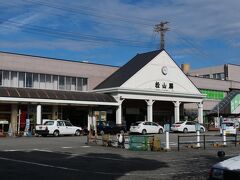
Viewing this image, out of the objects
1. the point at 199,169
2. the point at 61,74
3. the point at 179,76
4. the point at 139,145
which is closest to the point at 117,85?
the point at 61,74

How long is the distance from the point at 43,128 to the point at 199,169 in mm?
23179

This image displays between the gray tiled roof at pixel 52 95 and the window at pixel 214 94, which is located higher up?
the window at pixel 214 94

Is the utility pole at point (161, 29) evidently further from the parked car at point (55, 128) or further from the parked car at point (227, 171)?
the parked car at point (227, 171)

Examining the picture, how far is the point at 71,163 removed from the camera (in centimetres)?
1598

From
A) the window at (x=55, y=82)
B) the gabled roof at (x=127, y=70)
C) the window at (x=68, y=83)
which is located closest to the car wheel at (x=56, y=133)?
the window at (x=55, y=82)

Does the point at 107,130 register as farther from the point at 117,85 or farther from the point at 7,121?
the point at 7,121

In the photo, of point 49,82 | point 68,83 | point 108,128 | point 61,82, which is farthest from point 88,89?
point 108,128

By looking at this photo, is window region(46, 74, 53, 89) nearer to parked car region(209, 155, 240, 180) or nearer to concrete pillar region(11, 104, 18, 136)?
concrete pillar region(11, 104, 18, 136)

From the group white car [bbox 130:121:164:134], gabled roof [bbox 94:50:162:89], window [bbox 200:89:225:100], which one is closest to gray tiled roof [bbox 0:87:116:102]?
gabled roof [bbox 94:50:162:89]

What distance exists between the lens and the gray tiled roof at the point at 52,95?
3869 centimetres

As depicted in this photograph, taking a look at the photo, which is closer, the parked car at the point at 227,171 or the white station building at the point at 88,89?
the parked car at the point at 227,171

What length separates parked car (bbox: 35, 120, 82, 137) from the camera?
119ft

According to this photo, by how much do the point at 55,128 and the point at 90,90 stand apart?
11766 millimetres

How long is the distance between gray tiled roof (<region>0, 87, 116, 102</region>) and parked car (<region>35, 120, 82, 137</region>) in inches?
154
